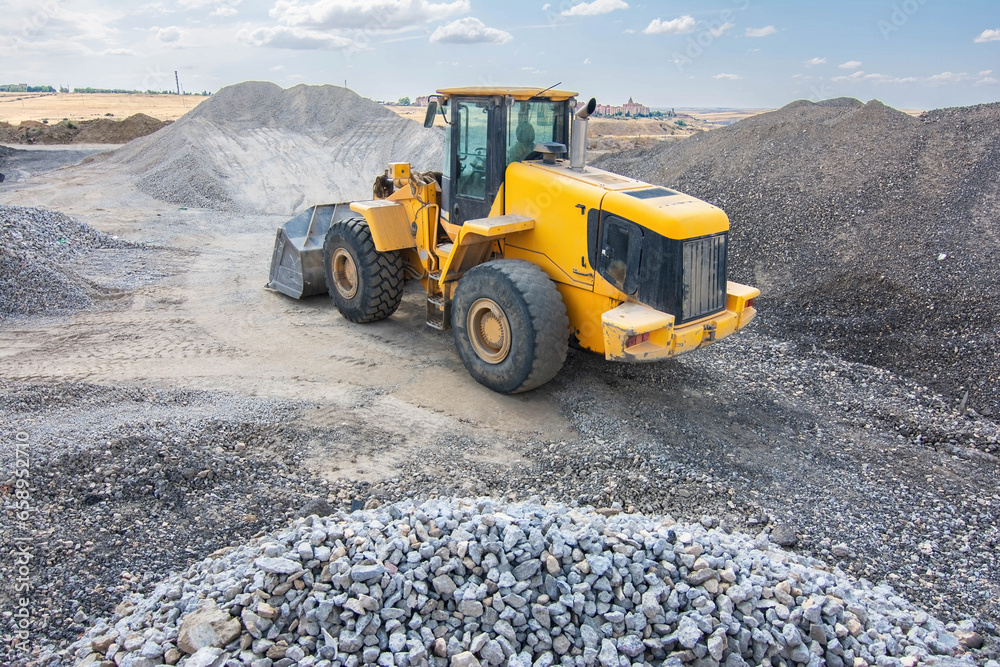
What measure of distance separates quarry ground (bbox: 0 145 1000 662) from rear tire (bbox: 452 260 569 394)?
0.30 metres

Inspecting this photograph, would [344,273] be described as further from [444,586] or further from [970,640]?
[970,640]

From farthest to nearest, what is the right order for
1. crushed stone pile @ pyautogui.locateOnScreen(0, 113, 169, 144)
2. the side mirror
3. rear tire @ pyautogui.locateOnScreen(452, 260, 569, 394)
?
crushed stone pile @ pyautogui.locateOnScreen(0, 113, 169, 144), the side mirror, rear tire @ pyautogui.locateOnScreen(452, 260, 569, 394)

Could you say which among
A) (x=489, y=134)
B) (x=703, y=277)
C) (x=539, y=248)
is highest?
(x=489, y=134)

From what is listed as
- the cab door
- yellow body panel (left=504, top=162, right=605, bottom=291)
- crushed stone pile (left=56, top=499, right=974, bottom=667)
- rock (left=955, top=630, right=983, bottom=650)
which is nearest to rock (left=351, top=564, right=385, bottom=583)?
crushed stone pile (left=56, top=499, right=974, bottom=667)

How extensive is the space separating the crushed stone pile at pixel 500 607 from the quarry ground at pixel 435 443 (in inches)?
22.4

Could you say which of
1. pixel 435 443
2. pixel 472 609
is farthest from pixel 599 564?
pixel 435 443

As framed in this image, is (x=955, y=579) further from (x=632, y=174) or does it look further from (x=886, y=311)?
(x=632, y=174)

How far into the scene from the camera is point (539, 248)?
21.2ft

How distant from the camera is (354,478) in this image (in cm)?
500

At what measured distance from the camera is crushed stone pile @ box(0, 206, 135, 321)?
27.9ft

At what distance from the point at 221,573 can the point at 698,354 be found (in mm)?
5392

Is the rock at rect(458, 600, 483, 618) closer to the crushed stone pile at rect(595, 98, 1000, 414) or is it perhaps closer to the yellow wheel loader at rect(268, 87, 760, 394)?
the yellow wheel loader at rect(268, 87, 760, 394)

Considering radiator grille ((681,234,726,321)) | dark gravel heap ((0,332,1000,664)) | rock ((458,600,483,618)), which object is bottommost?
dark gravel heap ((0,332,1000,664))

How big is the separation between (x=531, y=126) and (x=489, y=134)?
1.50 feet
